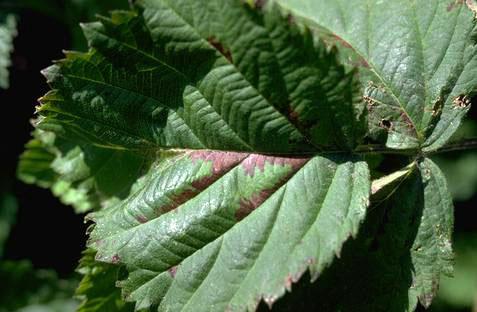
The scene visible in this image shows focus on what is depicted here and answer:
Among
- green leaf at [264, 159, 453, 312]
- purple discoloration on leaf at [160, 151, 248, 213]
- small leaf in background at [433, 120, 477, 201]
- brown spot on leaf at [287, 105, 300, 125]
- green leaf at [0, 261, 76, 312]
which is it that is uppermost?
brown spot on leaf at [287, 105, 300, 125]

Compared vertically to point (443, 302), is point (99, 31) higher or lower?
higher

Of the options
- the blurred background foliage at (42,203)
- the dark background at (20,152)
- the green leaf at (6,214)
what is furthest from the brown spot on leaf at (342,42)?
the green leaf at (6,214)

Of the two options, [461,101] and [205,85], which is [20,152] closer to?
[205,85]

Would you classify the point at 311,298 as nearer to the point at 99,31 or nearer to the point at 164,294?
the point at 164,294

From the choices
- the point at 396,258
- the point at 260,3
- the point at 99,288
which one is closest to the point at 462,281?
the point at 396,258

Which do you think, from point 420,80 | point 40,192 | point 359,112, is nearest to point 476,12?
point 420,80

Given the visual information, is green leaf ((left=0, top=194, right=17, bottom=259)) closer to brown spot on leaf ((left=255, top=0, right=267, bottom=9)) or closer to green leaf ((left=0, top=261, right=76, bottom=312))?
green leaf ((left=0, top=261, right=76, bottom=312))

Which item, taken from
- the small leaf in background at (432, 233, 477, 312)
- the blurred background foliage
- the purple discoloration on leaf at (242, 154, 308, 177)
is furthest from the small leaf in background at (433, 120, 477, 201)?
the purple discoloration on leaf at (242, 154, 308, 177)
